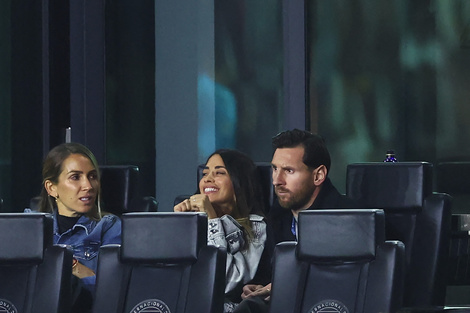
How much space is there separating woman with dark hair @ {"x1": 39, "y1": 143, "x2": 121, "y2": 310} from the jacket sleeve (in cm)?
43

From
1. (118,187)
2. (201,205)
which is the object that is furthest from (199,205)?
(118,187)

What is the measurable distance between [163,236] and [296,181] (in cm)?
84

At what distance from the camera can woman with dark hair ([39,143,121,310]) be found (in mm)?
3729

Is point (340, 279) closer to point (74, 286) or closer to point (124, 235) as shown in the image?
point (124, 235)

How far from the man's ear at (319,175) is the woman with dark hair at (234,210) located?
229mm

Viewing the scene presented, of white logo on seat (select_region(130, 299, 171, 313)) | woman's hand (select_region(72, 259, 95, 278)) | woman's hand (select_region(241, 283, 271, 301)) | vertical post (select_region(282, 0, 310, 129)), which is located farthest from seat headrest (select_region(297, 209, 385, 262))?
vertical post (select_region(282, 0, 310, 129))

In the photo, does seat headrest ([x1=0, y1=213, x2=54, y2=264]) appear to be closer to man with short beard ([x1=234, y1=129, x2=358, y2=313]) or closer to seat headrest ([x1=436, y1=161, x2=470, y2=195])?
man with short beard ([x1=234, y1=129, x2=358, y2=313])

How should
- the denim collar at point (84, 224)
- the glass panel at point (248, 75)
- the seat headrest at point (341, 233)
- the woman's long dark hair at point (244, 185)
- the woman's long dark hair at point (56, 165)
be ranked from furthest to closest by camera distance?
the glass panel at point (248, 75) < the woman's long dark hair at point (56, 165) < the denim collar at point (84, 224) < the woman's long dark hair at point (244, 185) < the seat headrest at point (341, 233)

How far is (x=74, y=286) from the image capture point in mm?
3264

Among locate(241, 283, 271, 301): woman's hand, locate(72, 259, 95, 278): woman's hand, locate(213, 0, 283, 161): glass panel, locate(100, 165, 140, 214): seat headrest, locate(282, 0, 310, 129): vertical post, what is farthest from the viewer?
locate(213, 0, 283, 161): glass panel

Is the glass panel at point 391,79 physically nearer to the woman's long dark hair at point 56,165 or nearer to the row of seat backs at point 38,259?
the woman's long dark hair at point 56,165

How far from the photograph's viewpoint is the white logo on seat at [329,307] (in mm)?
2850

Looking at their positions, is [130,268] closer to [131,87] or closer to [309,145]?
[309,145]

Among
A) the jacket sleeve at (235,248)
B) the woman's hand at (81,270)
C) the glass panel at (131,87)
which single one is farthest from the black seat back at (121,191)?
the glass panel at (131,87)
